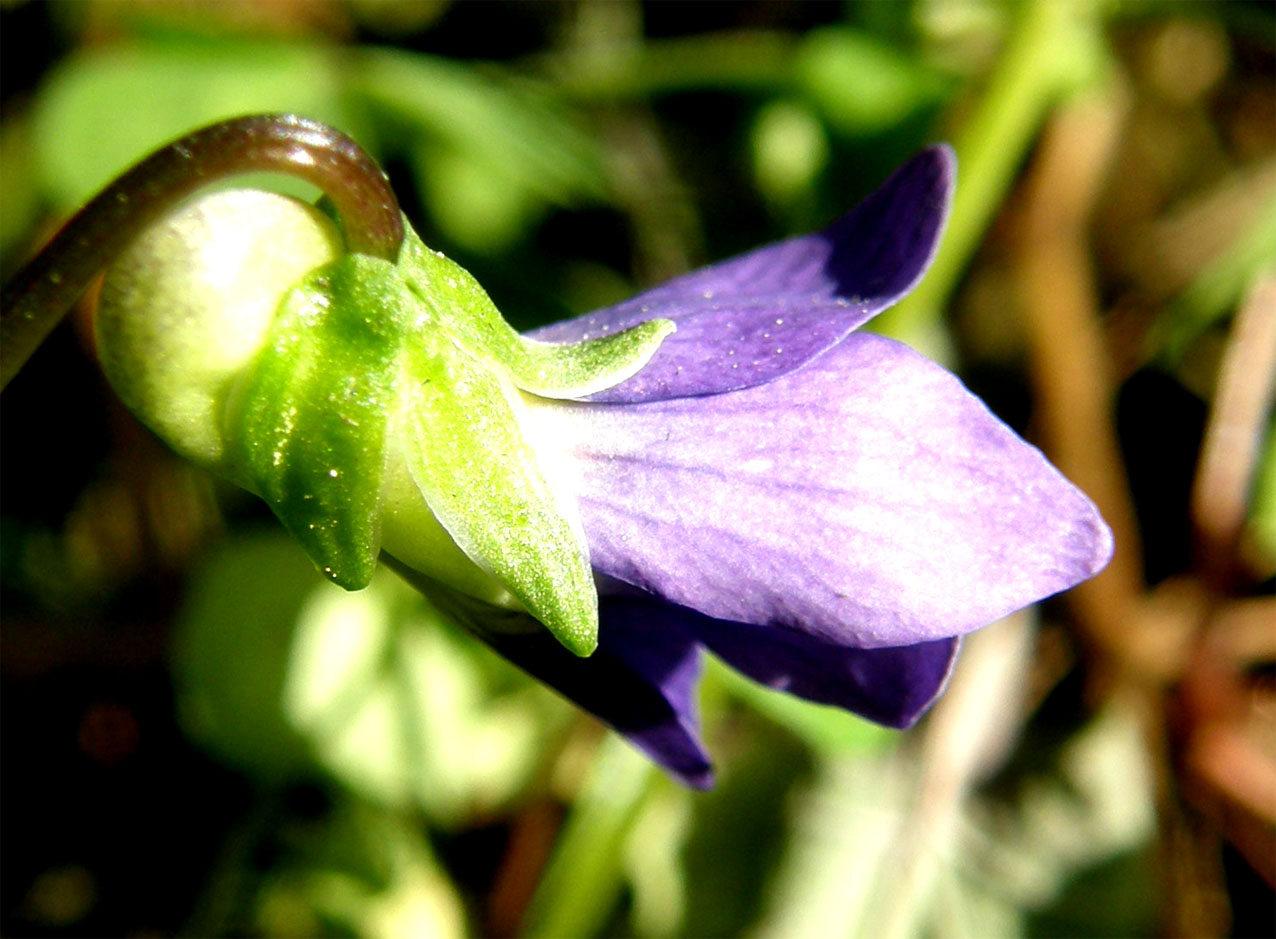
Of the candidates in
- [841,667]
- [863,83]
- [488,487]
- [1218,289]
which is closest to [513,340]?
[488,487]

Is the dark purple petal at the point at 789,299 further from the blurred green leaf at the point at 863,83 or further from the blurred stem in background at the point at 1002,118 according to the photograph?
the blurred green leaf at the point at 863,83

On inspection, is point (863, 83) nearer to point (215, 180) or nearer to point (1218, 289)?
point (1218, 289)

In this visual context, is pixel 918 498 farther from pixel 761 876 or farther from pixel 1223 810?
pixel 1223 810

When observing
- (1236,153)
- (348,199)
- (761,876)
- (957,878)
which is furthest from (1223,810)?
(348,199)

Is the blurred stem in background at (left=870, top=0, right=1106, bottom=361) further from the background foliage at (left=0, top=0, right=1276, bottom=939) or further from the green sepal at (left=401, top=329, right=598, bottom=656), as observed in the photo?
the green sepal at (left=401, top=329, right=598, bottom=656)

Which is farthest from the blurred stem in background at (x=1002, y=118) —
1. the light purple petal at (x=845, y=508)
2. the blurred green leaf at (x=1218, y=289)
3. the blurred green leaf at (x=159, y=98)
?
the light purple petal at (x=845, y=508)

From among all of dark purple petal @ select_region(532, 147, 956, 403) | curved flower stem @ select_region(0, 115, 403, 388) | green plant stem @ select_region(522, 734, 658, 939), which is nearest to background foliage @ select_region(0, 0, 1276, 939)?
green plant stem @ select_region(522, 734, 658, 939)

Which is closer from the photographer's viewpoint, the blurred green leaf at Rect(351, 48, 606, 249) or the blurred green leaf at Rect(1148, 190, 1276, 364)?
the blurred green leaf at Rect(351, 48, 606, 249)
